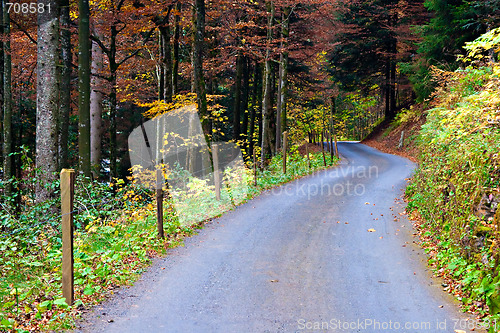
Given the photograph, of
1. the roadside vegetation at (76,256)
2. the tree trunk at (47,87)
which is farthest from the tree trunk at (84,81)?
the roadside vegetation at (76,256)

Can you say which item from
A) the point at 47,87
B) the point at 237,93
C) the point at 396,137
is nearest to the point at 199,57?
the point at 47,87

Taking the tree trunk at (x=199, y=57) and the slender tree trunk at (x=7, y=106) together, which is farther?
the tree trunk at (x=199, y=57)

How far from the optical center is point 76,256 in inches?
253

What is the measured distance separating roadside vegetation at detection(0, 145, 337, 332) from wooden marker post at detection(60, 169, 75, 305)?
7.8 inches

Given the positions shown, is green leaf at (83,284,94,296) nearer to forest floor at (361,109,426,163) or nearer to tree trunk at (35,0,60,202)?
tree trunk at (35,0,60,202)

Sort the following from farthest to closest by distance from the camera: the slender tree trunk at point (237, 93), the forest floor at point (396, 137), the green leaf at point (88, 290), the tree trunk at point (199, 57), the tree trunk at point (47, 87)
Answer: the forest floor at point (396, 137) < the slender tree trunk at point (237, 93) < the tree trunk at point (199, 57) < the tree trunk at point (47, 87) < the green leaf at point (88, 290)

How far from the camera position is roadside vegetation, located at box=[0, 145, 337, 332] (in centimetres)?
477

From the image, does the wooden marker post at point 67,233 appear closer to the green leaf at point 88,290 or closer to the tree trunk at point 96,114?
the green leaf at point 88,290

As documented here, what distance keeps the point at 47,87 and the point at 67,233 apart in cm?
531

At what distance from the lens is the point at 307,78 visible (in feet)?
92.8

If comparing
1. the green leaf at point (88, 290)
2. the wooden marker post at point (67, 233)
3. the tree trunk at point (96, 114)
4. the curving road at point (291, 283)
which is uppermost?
the tree trunk at point (96, 114)

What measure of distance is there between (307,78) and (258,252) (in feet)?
74.7

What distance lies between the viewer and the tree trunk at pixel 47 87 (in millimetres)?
8859

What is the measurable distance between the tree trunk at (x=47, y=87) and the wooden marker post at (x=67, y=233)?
4.41 m
